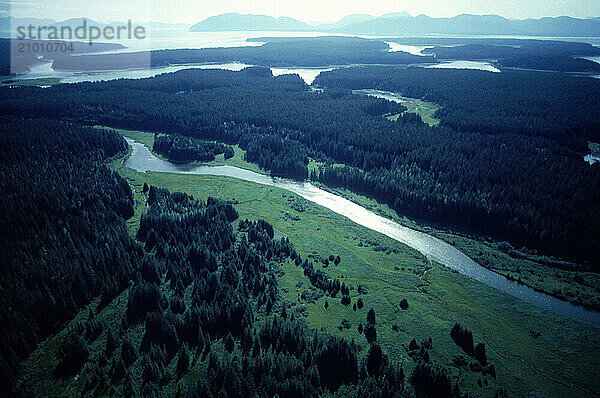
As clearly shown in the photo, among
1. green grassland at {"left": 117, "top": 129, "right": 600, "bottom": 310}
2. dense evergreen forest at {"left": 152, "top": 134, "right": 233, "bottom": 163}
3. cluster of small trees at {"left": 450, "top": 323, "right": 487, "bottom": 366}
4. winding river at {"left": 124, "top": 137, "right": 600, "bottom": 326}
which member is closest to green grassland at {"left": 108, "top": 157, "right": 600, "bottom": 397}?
cluster of small trees at {"left": 450, "top": 323, "right": 487, "bottom": 366}

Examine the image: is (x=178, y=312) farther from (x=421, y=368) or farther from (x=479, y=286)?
(x=479, y=286)

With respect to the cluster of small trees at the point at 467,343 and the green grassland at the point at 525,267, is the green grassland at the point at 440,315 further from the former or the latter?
the green grassland at the point at 525,267

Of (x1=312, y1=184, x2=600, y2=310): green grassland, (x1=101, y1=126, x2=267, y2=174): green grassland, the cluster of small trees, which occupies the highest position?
(x1=101, y1=126, x2=267, y2=174): green grassland

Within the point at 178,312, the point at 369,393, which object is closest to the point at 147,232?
the point at 178,312

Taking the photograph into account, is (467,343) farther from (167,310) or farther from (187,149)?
(187,149)

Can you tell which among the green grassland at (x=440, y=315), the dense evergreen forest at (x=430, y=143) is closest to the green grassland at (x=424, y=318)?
the green grassland at (x=440, y=315)

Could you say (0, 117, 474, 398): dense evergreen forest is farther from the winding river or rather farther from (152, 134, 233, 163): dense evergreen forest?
(152, 134, 233, 163): dense evergreen forest
